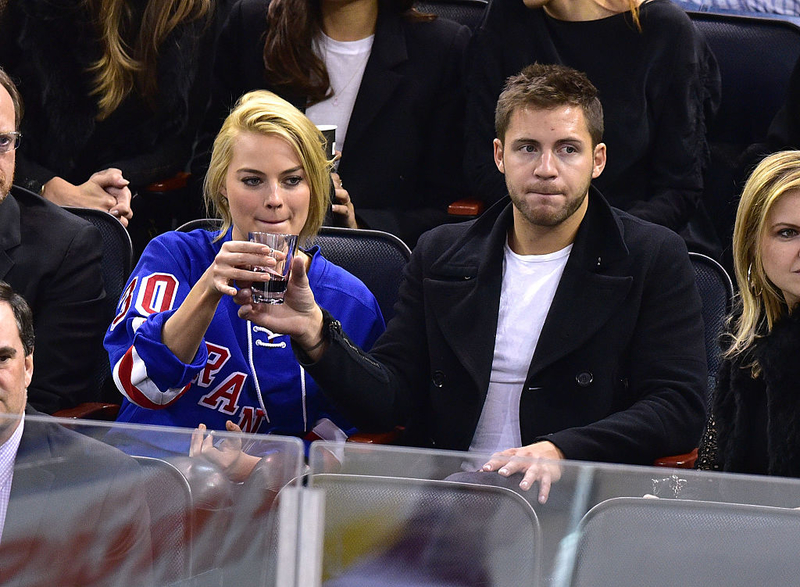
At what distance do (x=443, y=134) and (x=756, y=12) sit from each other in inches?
55.5

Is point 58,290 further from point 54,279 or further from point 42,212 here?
point 42,212

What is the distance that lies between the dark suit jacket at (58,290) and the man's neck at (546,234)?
0.89m

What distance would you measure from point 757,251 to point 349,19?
1.41 meters

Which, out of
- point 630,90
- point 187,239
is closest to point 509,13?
point 630,90

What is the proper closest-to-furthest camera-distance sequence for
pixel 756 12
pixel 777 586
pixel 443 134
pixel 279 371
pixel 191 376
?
pixel 777 586 < pixel 191 376 < pixel 279 371 < pixel 443 134 < pixel 756 12

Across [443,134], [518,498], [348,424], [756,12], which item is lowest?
[348,424]

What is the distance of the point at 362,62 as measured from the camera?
310 centimetres

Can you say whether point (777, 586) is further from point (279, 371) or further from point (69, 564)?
point (279, 371)

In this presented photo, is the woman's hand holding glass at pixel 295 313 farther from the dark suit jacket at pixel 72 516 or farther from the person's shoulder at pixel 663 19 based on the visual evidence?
the person's shoulder at pixel 663 19

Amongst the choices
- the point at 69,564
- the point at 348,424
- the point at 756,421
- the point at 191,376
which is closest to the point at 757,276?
the point at 756,421

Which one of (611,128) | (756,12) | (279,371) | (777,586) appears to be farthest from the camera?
(756,12)

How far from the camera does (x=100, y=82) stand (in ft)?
9.79

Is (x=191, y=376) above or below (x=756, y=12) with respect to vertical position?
below

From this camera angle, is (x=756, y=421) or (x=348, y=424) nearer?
(x=756, y=421)
